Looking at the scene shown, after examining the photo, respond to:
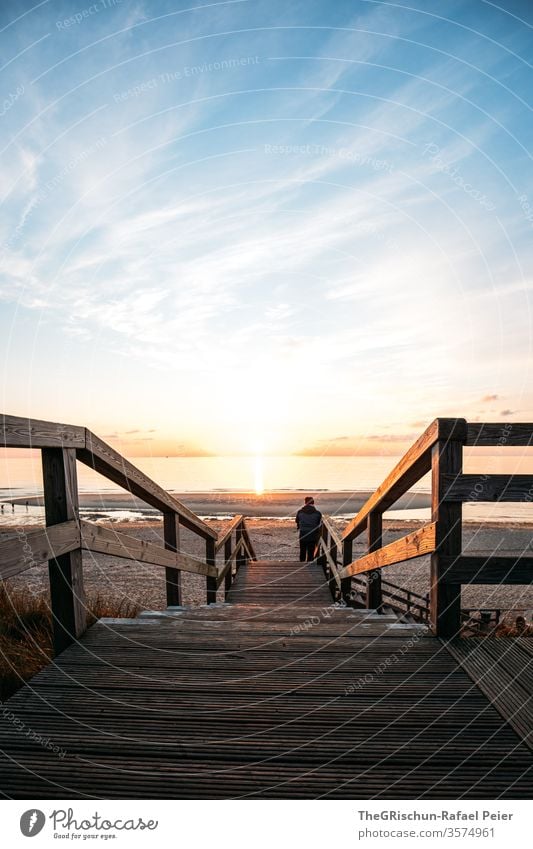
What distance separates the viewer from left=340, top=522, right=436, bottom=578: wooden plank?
3.17 meters

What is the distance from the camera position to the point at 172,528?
4.97 metres

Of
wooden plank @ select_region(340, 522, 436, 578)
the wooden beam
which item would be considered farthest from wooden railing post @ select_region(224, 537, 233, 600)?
wooden plank @ select_region(340, 522, 436, 578)

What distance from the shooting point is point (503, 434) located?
2896 mm

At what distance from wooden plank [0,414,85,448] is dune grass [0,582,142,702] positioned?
130 centimetres

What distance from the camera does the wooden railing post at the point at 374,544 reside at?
4.54 m

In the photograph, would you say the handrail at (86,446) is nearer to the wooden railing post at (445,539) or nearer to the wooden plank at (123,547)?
the wooden plank at (123,547)

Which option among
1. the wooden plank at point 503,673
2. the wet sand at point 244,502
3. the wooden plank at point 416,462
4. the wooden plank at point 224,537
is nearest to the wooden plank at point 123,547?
the wooden plank at point 224,537

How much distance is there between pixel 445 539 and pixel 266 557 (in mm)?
13928

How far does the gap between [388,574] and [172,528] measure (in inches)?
451

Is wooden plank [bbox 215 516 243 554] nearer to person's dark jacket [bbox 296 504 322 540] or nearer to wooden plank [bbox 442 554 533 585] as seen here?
person's dark jacket [bbox 296 504 322 540]

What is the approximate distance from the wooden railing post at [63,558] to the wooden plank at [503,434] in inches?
94.9

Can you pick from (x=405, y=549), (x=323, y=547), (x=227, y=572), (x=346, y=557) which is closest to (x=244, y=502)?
(x=323, y=547)

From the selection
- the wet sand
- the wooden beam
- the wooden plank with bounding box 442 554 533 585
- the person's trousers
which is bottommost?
the wet sand
